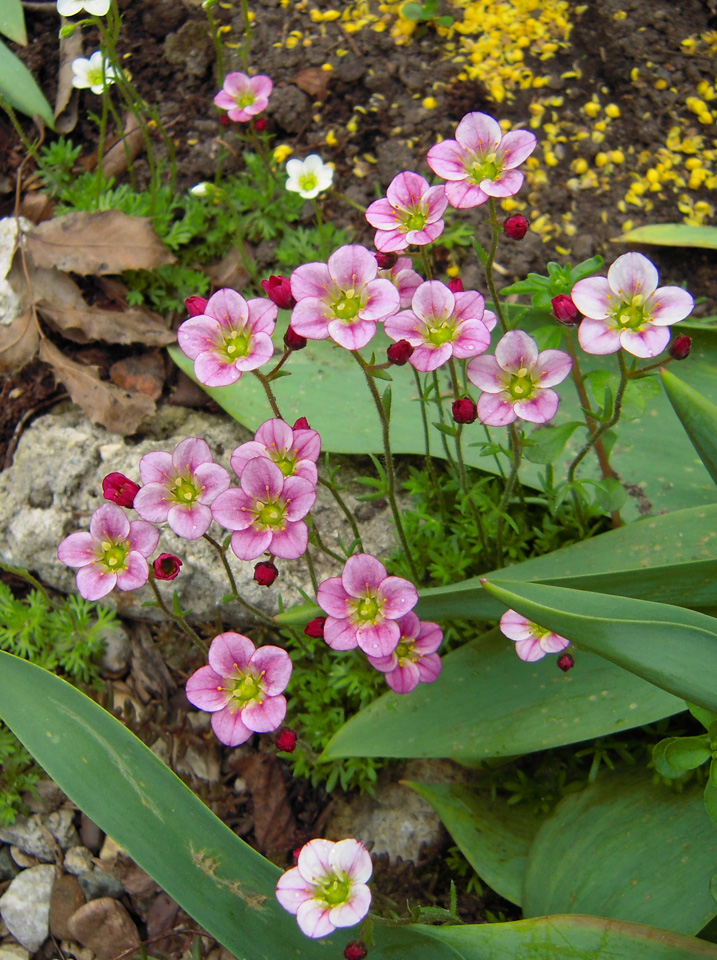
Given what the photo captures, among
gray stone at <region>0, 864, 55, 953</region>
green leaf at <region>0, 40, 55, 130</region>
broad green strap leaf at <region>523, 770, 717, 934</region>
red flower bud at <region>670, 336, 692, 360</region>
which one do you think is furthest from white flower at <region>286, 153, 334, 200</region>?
gray stone at <region>0, 864, 55, 953</region>

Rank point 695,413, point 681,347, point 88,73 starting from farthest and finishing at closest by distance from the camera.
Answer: point 88,73
point 681,347
point 695,413

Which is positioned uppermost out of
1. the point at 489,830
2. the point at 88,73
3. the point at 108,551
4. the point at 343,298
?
the point at 88,73

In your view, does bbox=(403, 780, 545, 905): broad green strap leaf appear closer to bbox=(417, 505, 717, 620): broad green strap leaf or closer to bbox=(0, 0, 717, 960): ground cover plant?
bbox=(0, 0, 717, 960): ground cover plant

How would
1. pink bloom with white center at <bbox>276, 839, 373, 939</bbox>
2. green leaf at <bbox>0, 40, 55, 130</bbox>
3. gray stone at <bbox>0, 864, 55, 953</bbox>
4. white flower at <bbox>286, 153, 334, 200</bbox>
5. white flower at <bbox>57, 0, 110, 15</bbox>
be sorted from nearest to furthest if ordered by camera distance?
pink bloom with white center at <bbox>276, 839, 373, 939</bbox> < gray stone at <bbox>0, 864, 55, 953</bbox> < white flower at <bbox>57, 0, 110, 15</bbox> < white flower at <bbox>286, 153, 334, 200</bbox> < green leaf at <bbox>0, 40, 55, 130</bbox>

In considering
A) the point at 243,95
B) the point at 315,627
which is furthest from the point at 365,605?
the point at 243,95

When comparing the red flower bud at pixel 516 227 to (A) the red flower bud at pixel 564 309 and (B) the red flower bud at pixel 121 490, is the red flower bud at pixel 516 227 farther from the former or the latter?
(B) the red flower bud at pixel 121 490

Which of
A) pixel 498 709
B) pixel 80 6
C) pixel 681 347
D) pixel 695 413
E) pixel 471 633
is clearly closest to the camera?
pixel 695 413

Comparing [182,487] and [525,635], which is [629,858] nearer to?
[525,635]

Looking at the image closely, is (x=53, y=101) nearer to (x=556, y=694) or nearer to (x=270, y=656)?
(x=270, y=656)
